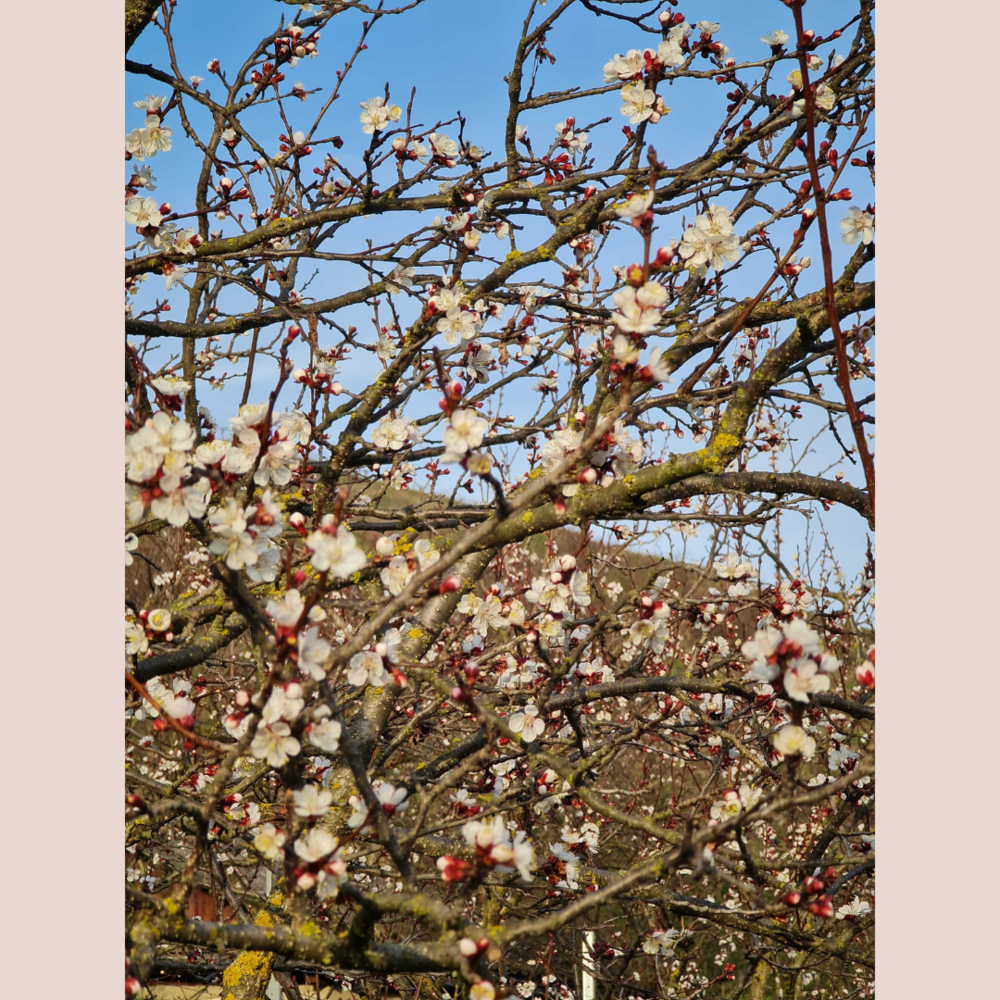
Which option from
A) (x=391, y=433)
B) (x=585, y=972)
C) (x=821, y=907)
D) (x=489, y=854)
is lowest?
(x=585, y=972)

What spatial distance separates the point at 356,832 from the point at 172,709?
0.39m

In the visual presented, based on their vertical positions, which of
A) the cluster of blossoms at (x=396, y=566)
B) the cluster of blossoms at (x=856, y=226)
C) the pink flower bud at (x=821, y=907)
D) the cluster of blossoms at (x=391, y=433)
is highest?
the cluster of blossoms at (x=856, y=226)

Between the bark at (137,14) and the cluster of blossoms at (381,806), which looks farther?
the bark at (137,14)

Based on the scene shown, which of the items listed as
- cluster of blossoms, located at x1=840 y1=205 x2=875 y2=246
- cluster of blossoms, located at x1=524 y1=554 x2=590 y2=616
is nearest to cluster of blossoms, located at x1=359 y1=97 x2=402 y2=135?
cluster of blossoms, located at x1=840 y1=205 x2=875 y2=246

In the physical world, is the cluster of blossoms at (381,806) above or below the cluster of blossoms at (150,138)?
below

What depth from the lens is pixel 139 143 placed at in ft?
8.51

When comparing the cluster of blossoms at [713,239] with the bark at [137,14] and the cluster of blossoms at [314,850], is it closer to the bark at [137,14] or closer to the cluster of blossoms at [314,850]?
the bark at [137,14]

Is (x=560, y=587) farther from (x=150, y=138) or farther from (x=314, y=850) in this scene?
(x=150, y=138)

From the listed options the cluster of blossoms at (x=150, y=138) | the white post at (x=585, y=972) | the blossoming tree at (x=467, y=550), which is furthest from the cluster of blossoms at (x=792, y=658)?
the white post at (x=585, y=972)

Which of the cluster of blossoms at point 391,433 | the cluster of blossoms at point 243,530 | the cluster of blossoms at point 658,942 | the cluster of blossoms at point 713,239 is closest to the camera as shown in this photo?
the cluster of blossoms at point 243,530

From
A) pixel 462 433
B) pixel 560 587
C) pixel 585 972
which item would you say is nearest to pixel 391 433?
pixel 560 587

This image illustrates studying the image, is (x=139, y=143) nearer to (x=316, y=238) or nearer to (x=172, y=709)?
(x=316, y=238)

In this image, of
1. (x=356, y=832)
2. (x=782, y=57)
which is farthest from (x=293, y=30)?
(x=356, y=832)

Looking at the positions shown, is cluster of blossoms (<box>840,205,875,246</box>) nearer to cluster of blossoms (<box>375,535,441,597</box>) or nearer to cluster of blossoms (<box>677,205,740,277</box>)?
cluster of blossoms (<box>677,205,740,277</box>)
